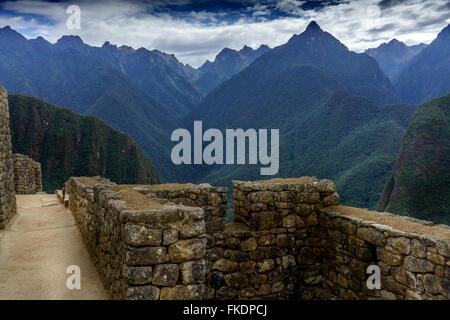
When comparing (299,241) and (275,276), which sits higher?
(299,241)

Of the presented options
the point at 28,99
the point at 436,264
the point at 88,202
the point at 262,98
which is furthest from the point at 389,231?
the point at 262,98

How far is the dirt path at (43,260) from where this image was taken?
5.68 m

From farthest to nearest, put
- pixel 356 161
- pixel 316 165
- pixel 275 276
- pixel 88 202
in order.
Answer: pixel 316 165 < pixel 356 161 < pixel 275 276 < pixel 88 202

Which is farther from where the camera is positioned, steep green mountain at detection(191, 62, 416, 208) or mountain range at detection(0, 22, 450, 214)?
mountain range at detection(0, 22, 450, 214)

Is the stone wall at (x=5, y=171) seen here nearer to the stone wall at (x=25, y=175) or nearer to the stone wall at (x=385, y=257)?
the stone wall at (x=385, y=257)

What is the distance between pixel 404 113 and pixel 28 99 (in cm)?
11411

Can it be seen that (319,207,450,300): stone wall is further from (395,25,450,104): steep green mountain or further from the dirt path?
(395,25,450,104): steep green mountain

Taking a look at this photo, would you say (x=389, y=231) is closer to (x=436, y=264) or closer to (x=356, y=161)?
(x=436, y=264)

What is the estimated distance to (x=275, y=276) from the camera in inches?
335

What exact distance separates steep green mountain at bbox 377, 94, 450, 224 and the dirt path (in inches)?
1677

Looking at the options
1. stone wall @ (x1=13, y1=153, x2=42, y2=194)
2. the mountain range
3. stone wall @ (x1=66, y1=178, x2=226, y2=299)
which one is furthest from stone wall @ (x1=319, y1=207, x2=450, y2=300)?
the mountain range

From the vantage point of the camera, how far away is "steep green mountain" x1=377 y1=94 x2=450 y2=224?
1770 inches

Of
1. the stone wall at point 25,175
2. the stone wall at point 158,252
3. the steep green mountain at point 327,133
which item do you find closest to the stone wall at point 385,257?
the stone wall at point 158,252

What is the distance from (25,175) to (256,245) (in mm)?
19618
